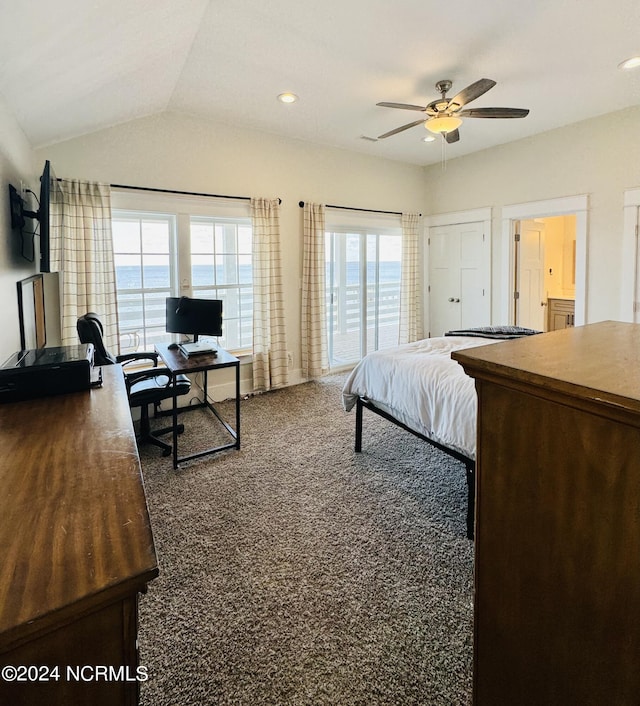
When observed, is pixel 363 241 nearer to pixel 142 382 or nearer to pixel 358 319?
pixel 358 319

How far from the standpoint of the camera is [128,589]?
71cm

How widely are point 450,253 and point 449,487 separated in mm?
4011

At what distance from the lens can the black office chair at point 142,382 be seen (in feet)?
9.48

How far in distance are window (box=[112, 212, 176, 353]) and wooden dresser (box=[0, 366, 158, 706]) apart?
3.04 meters

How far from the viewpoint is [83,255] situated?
3557 mm

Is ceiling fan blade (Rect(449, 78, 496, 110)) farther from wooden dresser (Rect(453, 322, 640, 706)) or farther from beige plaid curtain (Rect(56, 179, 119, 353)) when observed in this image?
beige plaid curtain (Rect(56, 179, 119, 353))

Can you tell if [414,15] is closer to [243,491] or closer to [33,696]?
[243,491]

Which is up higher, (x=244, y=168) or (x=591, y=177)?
(x=244, y=168)

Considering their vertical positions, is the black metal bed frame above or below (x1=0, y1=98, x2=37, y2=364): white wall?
below

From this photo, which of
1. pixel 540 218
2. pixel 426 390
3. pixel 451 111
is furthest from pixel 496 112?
pixel 540 218

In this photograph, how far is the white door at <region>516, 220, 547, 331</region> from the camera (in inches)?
207

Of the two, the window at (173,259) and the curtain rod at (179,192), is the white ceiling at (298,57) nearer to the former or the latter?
the curtain rod at (179,192)

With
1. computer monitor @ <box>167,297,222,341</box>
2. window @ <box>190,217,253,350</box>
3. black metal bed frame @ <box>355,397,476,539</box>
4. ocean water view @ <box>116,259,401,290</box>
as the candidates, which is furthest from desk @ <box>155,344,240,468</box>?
window @ <box>190,217,253,350</box>

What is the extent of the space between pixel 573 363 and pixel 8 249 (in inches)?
105
